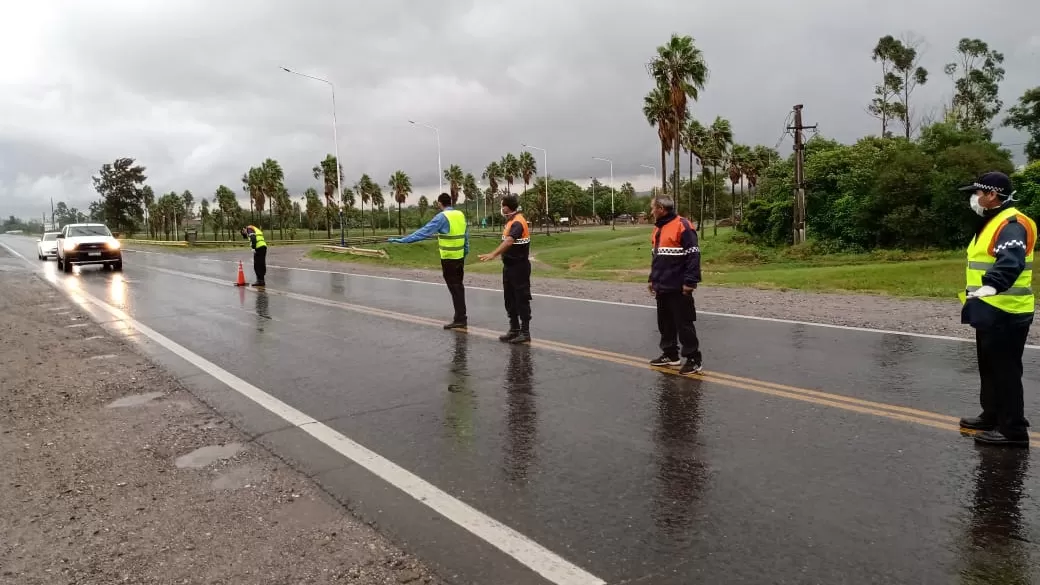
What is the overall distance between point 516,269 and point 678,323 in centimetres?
264

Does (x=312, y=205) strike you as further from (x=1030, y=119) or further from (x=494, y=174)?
(x=1030, y=119)

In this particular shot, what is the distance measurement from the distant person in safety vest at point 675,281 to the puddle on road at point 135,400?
4841 mm

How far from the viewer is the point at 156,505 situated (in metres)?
4.07

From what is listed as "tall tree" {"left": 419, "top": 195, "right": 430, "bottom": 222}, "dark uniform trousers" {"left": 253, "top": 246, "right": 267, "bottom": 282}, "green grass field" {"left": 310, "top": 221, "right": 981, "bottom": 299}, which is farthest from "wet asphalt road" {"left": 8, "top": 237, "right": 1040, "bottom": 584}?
"tall tree" {"left": 419, "top": 195, "right": 430, "bottom": 222}

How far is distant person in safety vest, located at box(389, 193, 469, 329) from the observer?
984 cm

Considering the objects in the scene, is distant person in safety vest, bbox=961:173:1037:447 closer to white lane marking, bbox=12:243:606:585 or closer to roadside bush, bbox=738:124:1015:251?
white lane marking, bbox=12:243:606:585

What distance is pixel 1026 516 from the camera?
3619mm

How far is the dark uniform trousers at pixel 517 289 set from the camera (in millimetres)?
8945

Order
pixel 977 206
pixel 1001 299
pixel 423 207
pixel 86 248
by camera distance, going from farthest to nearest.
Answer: pixel 423 207
pixel 86 248
pixel 977 206
pixel 1001 299

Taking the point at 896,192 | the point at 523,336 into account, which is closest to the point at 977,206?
the point at 523,336

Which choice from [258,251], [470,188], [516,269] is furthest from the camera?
[470,188]

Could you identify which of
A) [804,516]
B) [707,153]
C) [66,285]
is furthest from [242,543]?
[707,153]

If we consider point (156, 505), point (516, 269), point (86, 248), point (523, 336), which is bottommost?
point (156, 505)

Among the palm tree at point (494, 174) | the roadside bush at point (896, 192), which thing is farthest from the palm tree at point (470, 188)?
the roadside bush at point (896, 192)
